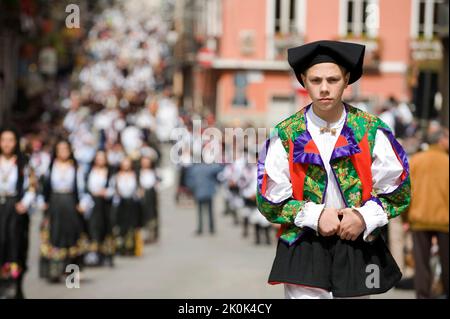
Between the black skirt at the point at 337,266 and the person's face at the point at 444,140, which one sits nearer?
the black skirt at the point at 337,266

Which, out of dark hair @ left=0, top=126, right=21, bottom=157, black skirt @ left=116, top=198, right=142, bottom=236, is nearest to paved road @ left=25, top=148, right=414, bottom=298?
black skirt @ left=116, top=198, right=142, bottom=236

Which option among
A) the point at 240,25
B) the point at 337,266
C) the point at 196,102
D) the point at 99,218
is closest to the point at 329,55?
the point at 337,266

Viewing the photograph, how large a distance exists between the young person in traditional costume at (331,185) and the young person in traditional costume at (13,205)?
6.22 metres

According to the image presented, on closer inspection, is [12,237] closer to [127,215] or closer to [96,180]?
[96,180]

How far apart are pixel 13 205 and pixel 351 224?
6737 millimetres

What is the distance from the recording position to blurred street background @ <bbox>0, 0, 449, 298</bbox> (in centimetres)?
1322

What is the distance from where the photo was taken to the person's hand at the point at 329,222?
16.5 ft

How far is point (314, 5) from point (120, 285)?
26481mm

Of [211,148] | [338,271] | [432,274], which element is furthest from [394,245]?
[211,148]

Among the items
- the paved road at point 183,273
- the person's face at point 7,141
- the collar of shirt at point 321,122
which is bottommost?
the paved road at point 183,273

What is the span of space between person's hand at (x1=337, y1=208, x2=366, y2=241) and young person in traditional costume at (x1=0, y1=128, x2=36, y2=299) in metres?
6.54

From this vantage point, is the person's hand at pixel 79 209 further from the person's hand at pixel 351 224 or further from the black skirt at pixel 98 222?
the person's hand at pixel 351 224

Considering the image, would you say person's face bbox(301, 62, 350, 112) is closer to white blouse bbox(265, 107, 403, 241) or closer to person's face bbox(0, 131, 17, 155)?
white blouse bbox(265, 107, 403, 241)

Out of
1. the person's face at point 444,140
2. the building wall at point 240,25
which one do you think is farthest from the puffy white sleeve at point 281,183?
the building wall at point 240,25
